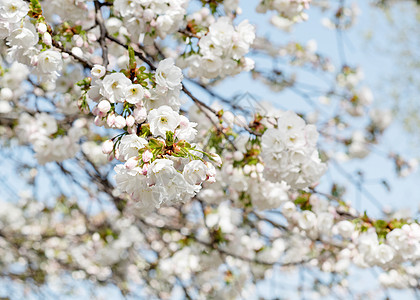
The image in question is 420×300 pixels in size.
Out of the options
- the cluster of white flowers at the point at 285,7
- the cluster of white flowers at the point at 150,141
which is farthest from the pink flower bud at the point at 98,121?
the cluster of white flowers at the point at 285,7

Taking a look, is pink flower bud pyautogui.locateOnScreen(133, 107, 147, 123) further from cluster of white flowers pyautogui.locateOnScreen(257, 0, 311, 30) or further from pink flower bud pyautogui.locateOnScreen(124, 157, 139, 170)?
cluster of white flowers pyautogui.locateOnScreen(257, 0, 311, 30)

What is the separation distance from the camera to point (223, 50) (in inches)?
90.8

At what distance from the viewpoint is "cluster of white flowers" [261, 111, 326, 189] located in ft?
6.81

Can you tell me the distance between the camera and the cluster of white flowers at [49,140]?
290cm

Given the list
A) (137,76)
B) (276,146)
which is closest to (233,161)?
(276,146)

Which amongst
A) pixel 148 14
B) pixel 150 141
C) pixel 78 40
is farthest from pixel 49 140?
pixel 150 141

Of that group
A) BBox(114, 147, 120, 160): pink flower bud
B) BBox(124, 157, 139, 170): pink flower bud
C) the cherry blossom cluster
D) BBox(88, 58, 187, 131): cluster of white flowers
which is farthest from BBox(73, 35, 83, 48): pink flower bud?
BBox(124, 157, 139, 170): pink flower bud

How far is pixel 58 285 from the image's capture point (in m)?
7.03

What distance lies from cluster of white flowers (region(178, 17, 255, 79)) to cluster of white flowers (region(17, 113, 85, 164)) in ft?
3.40

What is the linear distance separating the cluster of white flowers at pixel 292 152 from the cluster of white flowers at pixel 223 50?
436 millimetres

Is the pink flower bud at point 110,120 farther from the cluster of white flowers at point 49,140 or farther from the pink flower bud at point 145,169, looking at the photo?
the cluster of white flowers at point 49,140

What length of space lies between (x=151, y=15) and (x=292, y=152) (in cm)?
91

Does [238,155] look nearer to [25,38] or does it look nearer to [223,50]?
[223,50]

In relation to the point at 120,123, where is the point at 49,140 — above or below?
below
